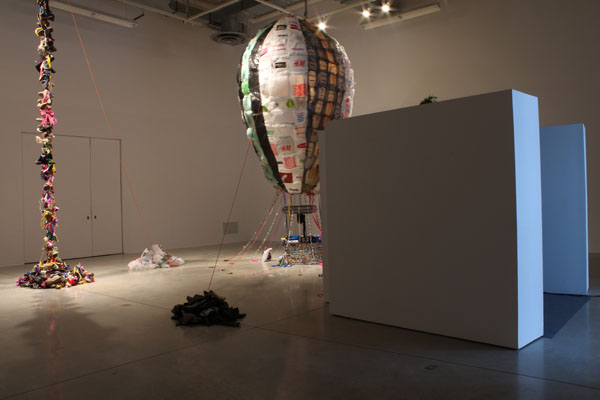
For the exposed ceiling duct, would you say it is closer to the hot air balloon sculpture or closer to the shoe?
the hot air balloon sculpture

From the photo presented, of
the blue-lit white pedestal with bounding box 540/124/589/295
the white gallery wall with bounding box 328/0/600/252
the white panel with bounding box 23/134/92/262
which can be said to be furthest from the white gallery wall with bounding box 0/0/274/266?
the blue-lit white pedestal with bounding box 540/124/589/295

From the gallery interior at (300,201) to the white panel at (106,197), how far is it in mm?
42

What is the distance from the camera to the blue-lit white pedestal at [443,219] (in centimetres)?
342

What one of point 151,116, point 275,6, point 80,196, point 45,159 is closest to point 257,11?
point 275,6

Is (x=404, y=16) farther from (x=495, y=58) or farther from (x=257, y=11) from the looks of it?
(x=257, y=11)

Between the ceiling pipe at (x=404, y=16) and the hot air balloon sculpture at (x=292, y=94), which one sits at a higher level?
the ceiling pipe at (x=404, y=16)

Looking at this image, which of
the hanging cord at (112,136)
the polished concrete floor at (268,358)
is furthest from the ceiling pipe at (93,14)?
the polished concrete floor at (268,358)

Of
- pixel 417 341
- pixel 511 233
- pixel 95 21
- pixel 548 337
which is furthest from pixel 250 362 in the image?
pixel 95 21

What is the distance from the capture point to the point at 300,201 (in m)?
7.81

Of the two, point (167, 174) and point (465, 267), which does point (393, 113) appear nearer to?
point (465, 267)

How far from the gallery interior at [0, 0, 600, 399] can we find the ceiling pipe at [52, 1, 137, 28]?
110 mm

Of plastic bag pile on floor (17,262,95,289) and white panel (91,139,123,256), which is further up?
white panel (91,139,123,256)

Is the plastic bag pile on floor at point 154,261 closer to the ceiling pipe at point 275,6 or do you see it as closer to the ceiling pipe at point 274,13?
the ceiling pipe at point 275,6

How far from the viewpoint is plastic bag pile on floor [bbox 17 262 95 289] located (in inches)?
246
